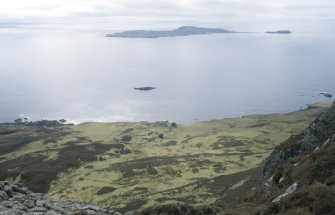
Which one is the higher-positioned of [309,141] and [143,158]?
[309,141]

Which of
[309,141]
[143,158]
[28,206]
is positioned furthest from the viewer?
[143,158]

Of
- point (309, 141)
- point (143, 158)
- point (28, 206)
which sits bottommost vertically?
point (143, 158)

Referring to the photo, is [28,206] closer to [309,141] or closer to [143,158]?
[309,141]

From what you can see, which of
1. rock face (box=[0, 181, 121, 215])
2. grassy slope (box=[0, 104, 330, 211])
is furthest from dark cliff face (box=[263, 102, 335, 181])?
rock face (box=[0, 181, 121, 215])

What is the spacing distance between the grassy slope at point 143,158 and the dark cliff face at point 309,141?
19.9m

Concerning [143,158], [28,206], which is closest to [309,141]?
[28,206]

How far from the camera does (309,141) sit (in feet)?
144

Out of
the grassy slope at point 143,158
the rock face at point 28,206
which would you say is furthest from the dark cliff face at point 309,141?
the rock face at point 28,206

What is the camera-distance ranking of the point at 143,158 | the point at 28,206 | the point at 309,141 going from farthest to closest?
the point at 143,158
the point at 309,141
the point at 28,206

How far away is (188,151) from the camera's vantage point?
13400 cm

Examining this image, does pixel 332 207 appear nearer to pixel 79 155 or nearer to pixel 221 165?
pixel 221 165

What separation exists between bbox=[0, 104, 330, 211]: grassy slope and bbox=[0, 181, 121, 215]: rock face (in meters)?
33.2

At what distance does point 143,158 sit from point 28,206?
91382mm

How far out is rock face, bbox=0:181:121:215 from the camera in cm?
2824
